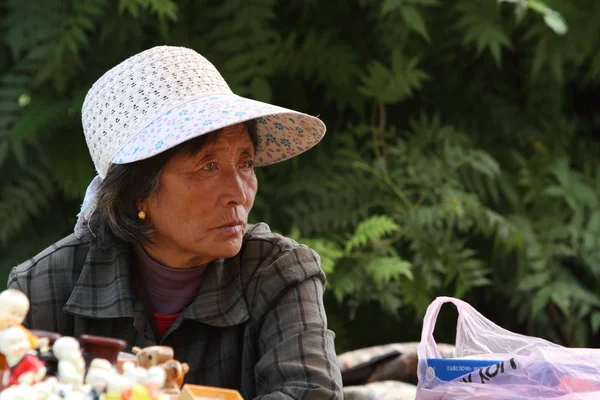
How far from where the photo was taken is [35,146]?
2990 mm

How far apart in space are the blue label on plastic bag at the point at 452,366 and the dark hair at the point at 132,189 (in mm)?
553

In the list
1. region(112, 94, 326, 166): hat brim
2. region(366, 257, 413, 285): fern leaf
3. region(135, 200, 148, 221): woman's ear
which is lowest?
region(366, 257, 413, 285): fern leaf

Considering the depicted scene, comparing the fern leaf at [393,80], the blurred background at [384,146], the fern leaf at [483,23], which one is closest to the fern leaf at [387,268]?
the blurred background at [384,146]

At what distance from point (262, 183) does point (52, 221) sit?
2.49 ft

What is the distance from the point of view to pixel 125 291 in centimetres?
169

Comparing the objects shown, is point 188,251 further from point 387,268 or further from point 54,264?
point 387,268

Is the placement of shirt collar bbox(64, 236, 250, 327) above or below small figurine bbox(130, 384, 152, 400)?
below

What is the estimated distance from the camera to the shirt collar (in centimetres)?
167

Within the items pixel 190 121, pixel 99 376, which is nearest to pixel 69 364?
pixel 99 376

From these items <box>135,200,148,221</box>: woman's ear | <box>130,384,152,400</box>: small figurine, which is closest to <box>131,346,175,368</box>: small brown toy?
<box>130,384,152,400</box>: small figurine

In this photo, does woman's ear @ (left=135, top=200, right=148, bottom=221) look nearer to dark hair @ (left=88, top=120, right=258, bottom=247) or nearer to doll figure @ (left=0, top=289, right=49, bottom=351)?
dark hair @ (left=88, top=120, right=258, bottom=247)

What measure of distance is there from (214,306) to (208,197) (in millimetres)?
222

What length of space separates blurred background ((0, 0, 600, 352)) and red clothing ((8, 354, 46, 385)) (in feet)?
6.07

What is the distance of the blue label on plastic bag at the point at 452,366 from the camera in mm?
1430
